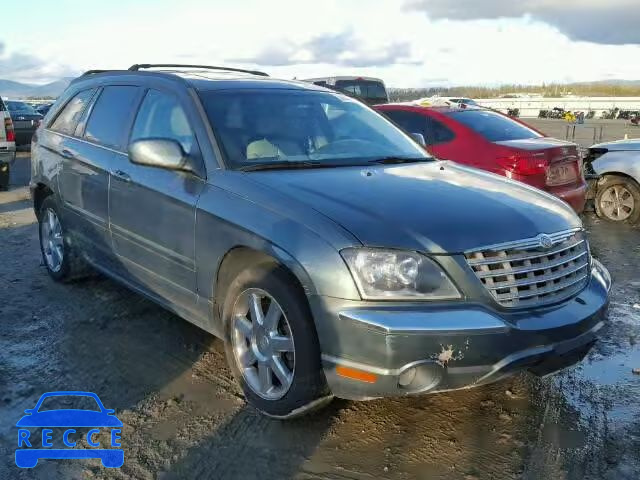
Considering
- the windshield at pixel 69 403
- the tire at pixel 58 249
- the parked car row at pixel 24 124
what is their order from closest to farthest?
the windshield at pixel 69 403, the tire at pixel 58 249, the parked car row at pixel 24 124

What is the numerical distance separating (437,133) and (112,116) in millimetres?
4332

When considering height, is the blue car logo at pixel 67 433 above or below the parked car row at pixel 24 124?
below

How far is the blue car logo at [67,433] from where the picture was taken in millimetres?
2908

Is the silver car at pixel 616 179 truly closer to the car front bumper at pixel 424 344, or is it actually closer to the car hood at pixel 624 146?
the car hood at pixel 624 146

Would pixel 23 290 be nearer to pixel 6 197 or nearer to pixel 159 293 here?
pixel 159 293

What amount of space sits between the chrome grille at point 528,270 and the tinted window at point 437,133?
4496mm

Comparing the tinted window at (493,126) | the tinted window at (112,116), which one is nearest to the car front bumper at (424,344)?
the tinted window at (112,116)

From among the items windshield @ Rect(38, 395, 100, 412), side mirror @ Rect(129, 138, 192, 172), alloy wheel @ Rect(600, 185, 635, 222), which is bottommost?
windshield @ Rect(38, 395, 100, 412)

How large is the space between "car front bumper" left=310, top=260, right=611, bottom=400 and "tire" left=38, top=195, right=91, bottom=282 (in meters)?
3.17

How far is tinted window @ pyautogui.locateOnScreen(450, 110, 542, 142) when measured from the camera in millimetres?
7383

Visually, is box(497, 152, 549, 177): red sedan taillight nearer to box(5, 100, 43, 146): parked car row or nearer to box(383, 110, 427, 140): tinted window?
box(383, 110, 427, 140): tinted window

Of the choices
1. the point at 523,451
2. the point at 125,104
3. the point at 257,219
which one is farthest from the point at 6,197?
the point at 523,451

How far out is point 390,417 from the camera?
3273 millimetres

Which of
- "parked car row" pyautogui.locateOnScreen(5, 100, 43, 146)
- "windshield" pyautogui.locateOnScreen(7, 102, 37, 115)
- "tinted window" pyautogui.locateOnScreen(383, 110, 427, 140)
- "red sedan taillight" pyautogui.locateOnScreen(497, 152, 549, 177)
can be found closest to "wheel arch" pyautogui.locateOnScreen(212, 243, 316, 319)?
"red sedan taillight" pyautogui.locateOnScreen(497, 152, 549, 177)
